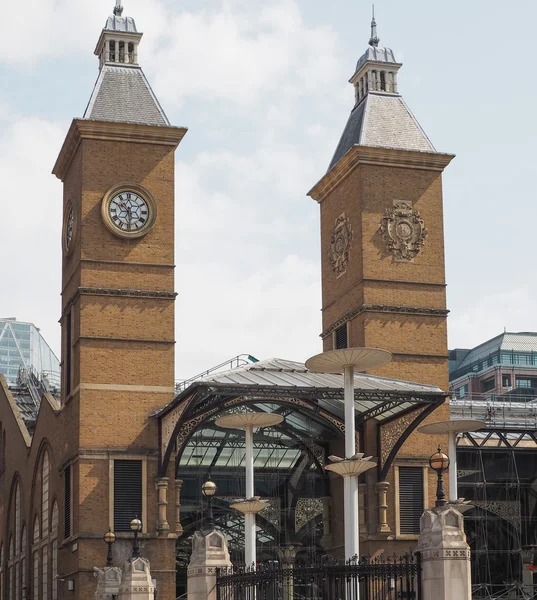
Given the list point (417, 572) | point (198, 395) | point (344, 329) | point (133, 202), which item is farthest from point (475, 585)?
point (417, 572)

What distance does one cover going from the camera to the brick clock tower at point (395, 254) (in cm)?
5528

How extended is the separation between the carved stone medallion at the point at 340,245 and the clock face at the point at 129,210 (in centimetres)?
931

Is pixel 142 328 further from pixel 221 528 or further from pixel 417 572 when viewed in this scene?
pixel 417 572

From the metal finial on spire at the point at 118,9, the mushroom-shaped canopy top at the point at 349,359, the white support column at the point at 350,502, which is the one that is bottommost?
the white support column at the point at 350,502

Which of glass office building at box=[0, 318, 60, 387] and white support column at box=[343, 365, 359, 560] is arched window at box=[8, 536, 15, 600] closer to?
white support column at box=[343, 365, 359, 560]

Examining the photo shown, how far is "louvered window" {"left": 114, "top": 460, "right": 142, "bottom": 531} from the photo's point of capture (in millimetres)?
49750

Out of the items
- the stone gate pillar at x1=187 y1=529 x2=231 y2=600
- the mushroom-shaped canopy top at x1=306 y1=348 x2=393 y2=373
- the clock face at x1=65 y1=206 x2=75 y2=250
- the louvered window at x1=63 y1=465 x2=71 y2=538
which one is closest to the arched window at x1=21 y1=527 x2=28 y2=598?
the louvered window at x1=63 y1=465 x2=71 y2=538

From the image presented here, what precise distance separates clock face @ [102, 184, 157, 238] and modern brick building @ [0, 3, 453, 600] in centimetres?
6

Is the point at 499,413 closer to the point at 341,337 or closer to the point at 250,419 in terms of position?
the point at 341,337

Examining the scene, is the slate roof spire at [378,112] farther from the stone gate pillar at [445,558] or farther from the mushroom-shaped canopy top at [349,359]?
the stone gate pillar at [445,558]

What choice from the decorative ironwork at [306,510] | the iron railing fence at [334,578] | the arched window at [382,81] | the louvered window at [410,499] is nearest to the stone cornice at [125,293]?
the decorative ironwork at [306,510]

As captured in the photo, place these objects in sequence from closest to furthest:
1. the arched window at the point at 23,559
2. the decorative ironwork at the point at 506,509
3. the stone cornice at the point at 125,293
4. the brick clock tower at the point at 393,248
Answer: the stone cornice at the point at 125,293, the brick clock tower at the point at 393,248, the decorative ironwork at the point at 506,509, the arched window at the point at 23,559

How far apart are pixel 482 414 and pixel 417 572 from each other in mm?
39259

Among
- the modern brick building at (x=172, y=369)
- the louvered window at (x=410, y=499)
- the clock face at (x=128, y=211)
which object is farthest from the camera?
the clock face at (x=128, y=211)
